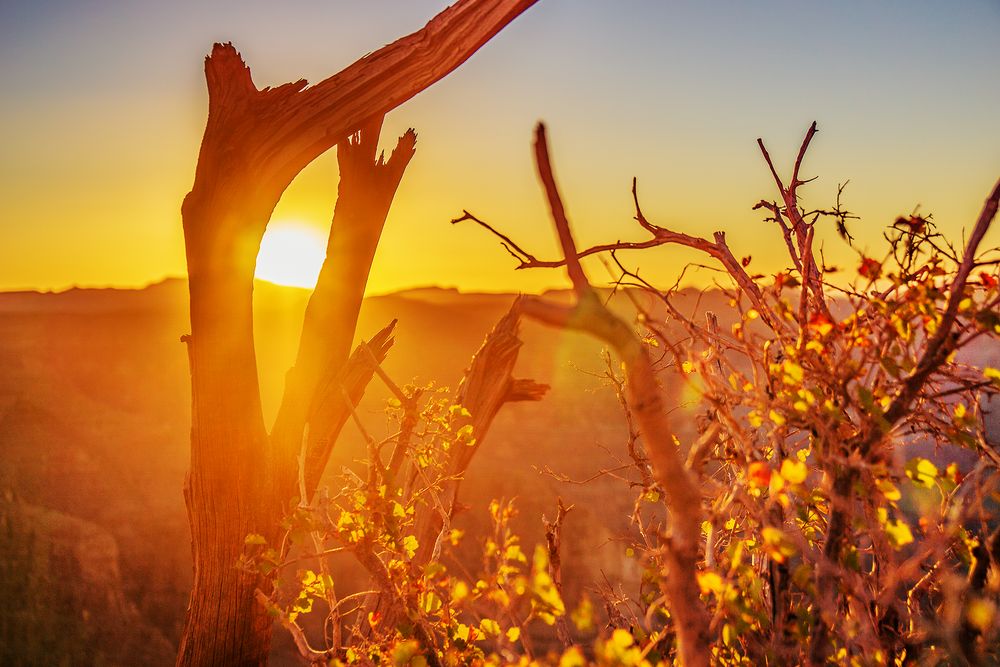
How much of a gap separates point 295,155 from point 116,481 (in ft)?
52.1

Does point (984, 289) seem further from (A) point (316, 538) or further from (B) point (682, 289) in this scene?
(A) point (316, 538)

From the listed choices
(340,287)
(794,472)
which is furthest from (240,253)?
(794,472)

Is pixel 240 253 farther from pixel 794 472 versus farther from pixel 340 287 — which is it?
pixel 794 472

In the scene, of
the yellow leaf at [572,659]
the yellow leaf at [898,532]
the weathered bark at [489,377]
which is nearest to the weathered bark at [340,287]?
the weathered bark at [489,377]

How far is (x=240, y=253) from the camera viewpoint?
5.09 metres

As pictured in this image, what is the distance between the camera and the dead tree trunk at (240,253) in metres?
4.99

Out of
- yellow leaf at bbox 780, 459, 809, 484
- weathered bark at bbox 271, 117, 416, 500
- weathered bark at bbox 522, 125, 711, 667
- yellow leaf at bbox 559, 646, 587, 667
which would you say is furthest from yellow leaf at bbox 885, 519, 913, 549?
weathered bark at bbox 271, 117, 416, 500

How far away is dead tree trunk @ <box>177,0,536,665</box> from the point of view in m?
Result: 4.99

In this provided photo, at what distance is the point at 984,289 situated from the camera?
2.28 metres

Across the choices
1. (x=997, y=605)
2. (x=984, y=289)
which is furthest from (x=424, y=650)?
(x=984, y=289)

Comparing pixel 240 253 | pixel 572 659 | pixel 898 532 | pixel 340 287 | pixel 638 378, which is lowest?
pixel 572 659

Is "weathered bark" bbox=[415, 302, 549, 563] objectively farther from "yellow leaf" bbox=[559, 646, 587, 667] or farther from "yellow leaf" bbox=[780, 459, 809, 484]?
"yellow leaf" bbox=[780, 459, 809, 484]

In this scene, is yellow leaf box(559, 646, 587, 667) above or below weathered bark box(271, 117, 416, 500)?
below

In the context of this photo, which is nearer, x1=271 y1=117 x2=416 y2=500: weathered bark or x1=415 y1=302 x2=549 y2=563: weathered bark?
x1=271 y1=117 x2=416 y2=500: weathered bark
